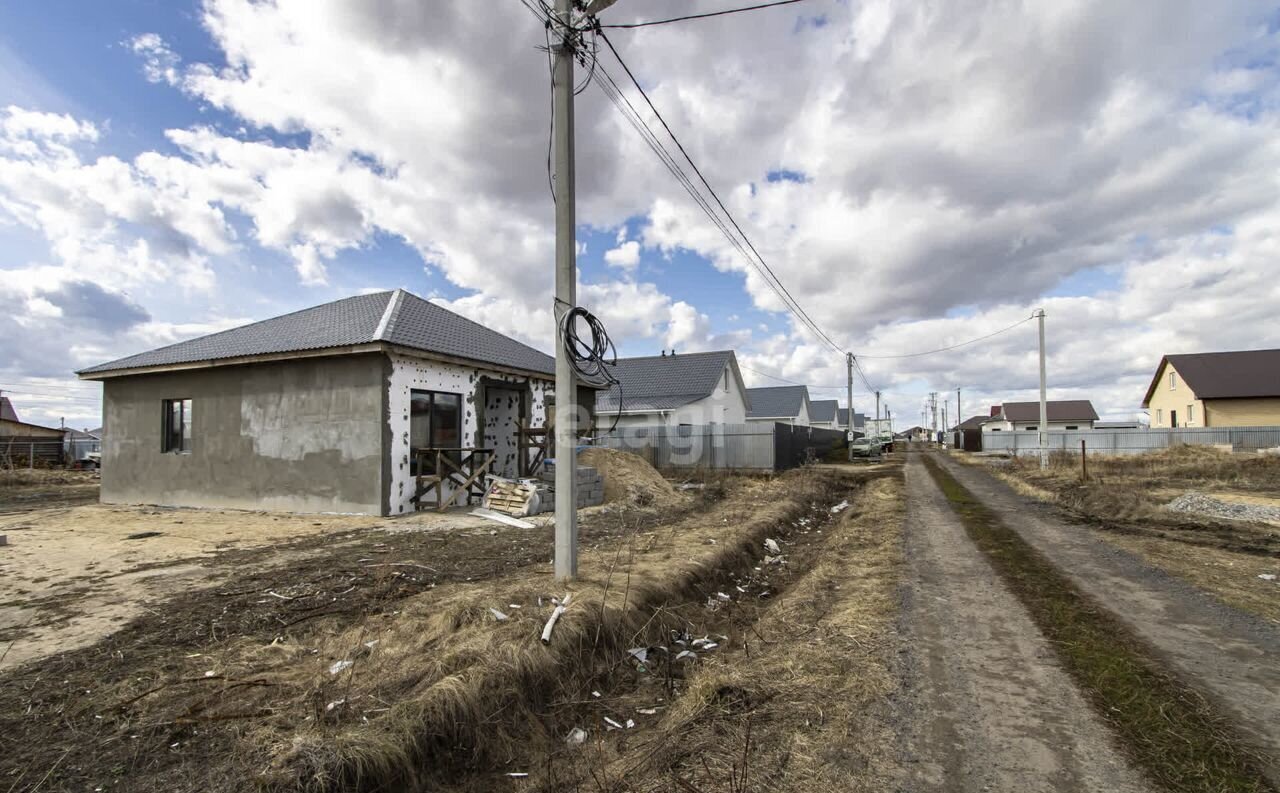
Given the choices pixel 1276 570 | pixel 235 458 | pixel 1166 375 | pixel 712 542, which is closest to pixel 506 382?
pixel 235 458

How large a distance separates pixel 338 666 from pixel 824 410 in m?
64.5

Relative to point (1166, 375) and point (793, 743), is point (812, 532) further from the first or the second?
point (1166, 375)

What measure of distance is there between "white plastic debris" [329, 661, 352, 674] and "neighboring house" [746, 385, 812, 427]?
40.0 m

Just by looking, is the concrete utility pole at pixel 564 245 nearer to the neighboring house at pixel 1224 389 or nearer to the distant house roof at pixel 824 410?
the neighboring house at pixel 1224 389

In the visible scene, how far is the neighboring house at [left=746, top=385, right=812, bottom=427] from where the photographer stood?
44375 mm

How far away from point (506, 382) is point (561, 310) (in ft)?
30.0

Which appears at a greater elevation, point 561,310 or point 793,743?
point 561,310

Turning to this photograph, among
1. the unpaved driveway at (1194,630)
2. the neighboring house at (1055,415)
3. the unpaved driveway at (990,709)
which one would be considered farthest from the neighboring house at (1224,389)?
the unpaved driveway at (990,709)

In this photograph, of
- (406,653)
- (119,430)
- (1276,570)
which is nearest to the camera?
(406,653)

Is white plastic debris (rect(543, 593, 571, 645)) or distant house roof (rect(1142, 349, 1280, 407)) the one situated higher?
distant house roof (rect(1142, 349, 1280, 407))

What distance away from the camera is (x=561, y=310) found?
615 centimetres

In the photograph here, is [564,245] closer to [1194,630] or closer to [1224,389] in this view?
[1194,630]

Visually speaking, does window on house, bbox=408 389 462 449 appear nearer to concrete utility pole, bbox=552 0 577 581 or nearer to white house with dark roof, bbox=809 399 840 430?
concrete utility pole, bbox=552 0 577 581

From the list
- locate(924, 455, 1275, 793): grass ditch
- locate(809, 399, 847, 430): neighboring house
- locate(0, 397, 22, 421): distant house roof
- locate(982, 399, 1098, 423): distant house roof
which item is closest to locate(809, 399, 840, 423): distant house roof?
locate(809, 399, 847, 430): neighboring house
